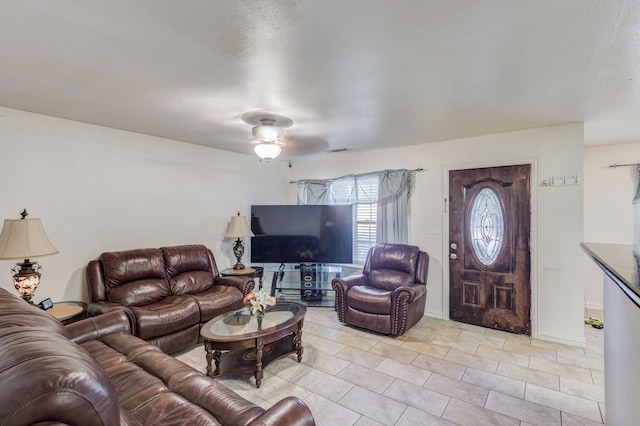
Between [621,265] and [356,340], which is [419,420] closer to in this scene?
[356,340]

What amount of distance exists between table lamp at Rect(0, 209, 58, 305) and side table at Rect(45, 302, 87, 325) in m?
0.24

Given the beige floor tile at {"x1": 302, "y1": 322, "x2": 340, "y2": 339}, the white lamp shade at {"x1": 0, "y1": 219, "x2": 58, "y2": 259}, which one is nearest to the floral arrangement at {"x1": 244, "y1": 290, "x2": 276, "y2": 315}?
the beige floor tile at {"x1": 302, "y1": 322, "x2": 340, "y2": 339}

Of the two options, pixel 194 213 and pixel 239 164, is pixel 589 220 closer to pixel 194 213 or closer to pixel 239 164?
pixel 239 164

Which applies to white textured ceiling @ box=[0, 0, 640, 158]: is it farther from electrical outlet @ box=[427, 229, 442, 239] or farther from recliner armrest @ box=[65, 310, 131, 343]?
recliner armrest @ box=[65, 310, 131, 343]

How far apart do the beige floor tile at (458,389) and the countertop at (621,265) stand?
4.96 ft

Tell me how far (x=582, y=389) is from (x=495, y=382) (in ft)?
2.24

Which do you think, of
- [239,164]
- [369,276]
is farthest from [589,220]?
[239,164]

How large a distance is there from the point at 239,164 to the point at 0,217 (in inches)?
116

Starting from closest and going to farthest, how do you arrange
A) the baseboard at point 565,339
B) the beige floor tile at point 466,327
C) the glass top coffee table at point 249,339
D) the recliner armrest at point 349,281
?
the glass top coffee table at point 249,339 → the baseboard at point 565,339 → the beige floor tile at point 466,327 → the recliner armrest at point 349,281

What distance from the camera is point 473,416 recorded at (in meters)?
2.19

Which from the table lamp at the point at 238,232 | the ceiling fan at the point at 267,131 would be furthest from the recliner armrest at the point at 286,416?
the table lamp at the point at 238,232

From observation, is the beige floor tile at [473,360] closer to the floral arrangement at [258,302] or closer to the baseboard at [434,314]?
the baseboard at [434,314]

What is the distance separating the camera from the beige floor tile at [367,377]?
258 centimetres

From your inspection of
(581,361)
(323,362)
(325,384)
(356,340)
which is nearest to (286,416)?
(325,384)
